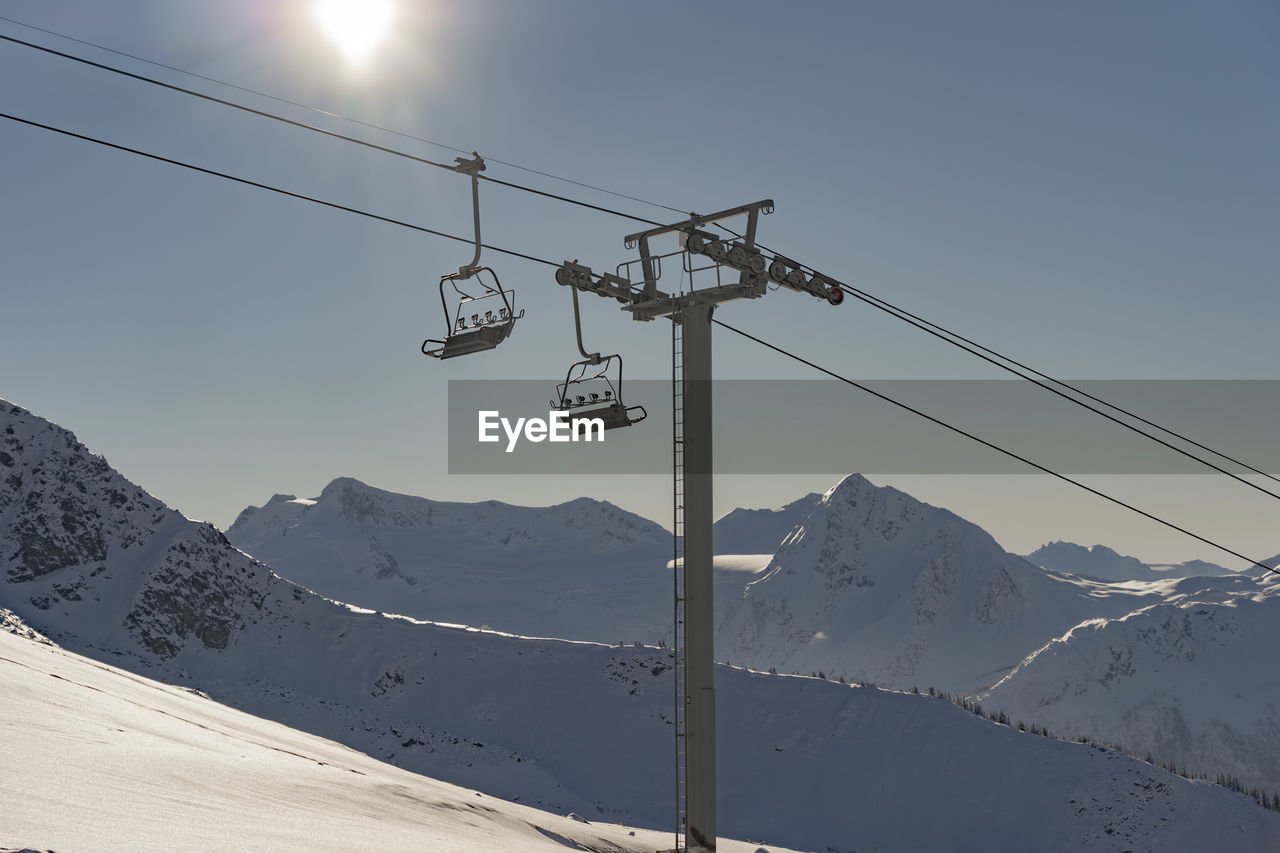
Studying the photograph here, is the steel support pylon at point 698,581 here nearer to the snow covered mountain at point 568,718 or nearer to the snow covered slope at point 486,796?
the snow covered slope at point 486,796

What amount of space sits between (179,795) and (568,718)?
74065 mm

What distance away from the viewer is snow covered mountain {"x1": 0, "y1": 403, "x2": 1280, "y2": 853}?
80.4 metres

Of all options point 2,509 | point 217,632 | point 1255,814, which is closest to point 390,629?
point 217,632

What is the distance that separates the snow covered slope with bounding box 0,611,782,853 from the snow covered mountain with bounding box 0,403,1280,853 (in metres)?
40.1

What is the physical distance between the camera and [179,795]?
71.4 ft

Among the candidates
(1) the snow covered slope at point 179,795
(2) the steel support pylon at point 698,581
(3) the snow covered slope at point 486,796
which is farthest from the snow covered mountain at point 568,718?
(2) the steel support pylon at point 698,581

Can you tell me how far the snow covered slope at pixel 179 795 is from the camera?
58.1 ft

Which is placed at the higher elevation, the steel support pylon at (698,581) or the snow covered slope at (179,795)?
the steel support pylon at (698,581)

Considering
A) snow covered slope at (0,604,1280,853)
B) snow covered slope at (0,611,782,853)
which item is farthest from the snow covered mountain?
snow covered slope at (0,611,782,853)

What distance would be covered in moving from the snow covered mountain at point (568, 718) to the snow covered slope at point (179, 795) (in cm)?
4005

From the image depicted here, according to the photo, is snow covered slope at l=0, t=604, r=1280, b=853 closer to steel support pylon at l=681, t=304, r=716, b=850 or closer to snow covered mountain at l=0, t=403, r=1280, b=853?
snow covered mountain at l=0, t=403, r=1280, b=853

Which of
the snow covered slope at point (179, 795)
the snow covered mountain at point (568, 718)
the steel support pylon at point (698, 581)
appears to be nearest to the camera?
the snow covered slope at point (179, 795)

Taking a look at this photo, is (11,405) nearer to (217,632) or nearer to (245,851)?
(217,632)

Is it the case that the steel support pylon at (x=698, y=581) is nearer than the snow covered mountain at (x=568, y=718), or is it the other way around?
the steel support pylon at (x=698, y=581)
